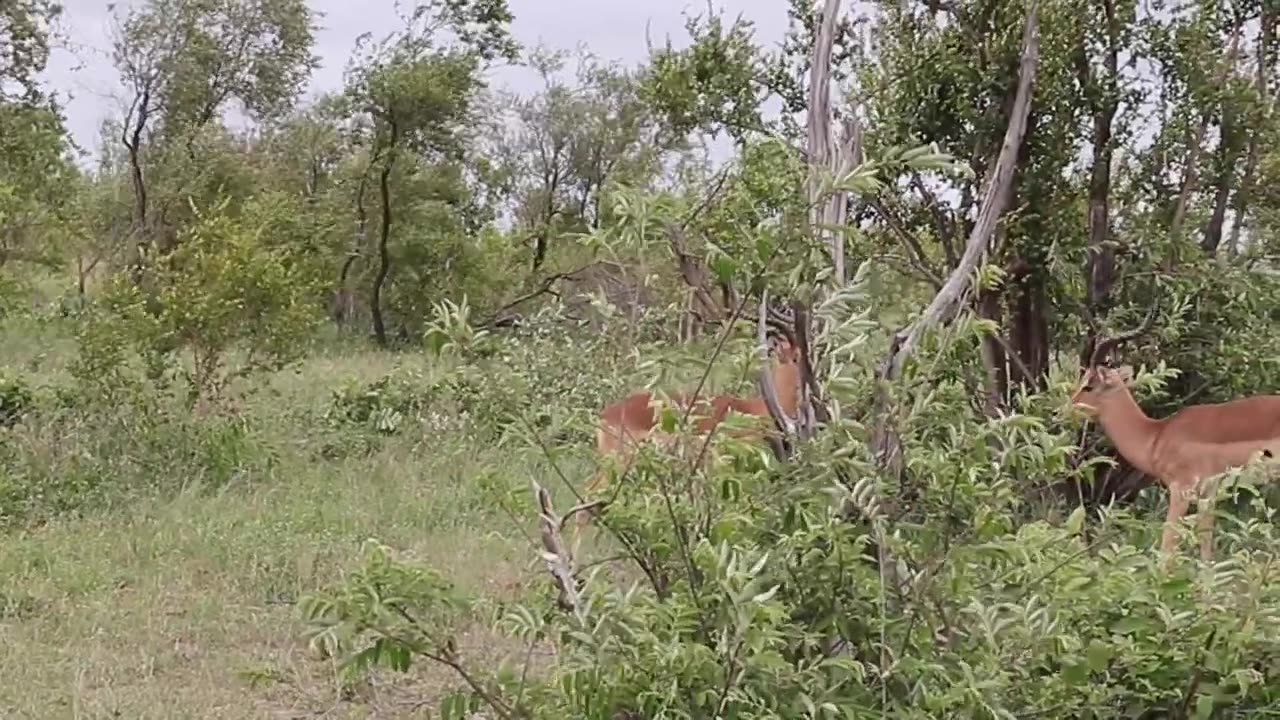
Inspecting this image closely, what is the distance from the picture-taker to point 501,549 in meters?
5.86

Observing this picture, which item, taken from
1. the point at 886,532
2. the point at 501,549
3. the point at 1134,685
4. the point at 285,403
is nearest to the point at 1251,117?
the point at 501,549

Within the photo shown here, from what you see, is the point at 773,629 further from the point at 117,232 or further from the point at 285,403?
the point at 117,232

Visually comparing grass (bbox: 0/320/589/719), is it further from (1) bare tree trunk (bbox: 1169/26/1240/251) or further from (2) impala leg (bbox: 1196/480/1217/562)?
(1) bare tree trunk (bbox: 1169/26/1240/251)

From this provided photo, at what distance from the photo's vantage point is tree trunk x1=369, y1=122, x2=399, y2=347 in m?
15.1

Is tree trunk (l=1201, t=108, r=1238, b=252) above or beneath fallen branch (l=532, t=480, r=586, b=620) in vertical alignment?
above

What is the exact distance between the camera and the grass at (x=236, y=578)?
409cm

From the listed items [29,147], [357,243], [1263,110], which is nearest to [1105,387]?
[1263,110]

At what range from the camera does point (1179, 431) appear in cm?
547

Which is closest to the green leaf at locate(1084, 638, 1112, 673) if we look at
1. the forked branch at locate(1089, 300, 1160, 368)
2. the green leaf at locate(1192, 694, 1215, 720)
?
the green leaf at locate(1192, 694, 1215, 720)

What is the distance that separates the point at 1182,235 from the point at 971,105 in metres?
1.08

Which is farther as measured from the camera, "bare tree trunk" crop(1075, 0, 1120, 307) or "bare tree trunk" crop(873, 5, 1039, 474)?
"bare tree trunk" crop(1075, 0, 1120, 307)

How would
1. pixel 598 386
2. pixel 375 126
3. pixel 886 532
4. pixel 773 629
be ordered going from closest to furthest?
pixel 773 629 → pixel 886 532 → pixel 598 386 → pixel 375 126

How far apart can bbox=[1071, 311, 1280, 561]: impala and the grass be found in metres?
2.41

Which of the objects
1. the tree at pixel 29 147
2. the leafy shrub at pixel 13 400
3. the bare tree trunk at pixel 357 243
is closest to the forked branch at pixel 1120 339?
the leafy shrub at pixel 13 400
